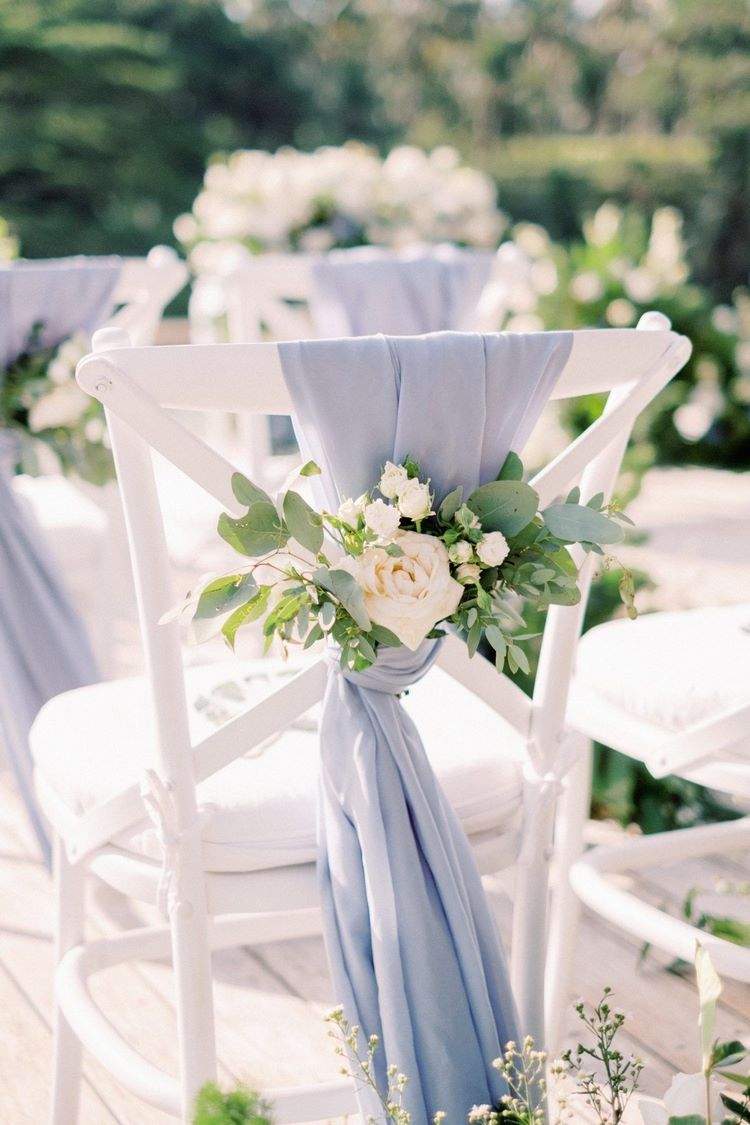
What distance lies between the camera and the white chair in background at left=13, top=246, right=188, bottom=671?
2240 millimetres

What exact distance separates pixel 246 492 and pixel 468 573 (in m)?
0.19

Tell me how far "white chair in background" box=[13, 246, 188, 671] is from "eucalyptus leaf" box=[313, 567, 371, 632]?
4.20ft

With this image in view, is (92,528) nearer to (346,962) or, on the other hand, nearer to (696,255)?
(346,962)

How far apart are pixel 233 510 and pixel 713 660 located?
2.05ft

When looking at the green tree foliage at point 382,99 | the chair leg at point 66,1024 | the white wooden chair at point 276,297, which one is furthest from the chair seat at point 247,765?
the green tree foliage at point 382,99

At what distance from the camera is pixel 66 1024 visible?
1.43 metres

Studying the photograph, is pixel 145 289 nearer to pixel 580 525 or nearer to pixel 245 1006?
pixel 245 1006

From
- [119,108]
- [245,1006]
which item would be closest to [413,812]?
[245,1006]

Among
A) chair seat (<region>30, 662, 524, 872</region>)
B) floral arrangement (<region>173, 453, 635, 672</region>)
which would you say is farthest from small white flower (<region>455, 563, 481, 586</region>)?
chair seat (<region>30, 662, 524, 872</region>)

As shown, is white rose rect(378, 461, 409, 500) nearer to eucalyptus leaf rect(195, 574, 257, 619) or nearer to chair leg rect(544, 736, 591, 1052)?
eucalyptus leaf rect(195, 574, 257, 619)

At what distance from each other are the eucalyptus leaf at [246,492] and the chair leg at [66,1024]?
1.99ft

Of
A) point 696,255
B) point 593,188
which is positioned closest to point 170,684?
point 696,255

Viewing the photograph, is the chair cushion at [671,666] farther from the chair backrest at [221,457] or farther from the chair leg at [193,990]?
the chair leg at [193,990]

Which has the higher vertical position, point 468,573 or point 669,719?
point 468,573
